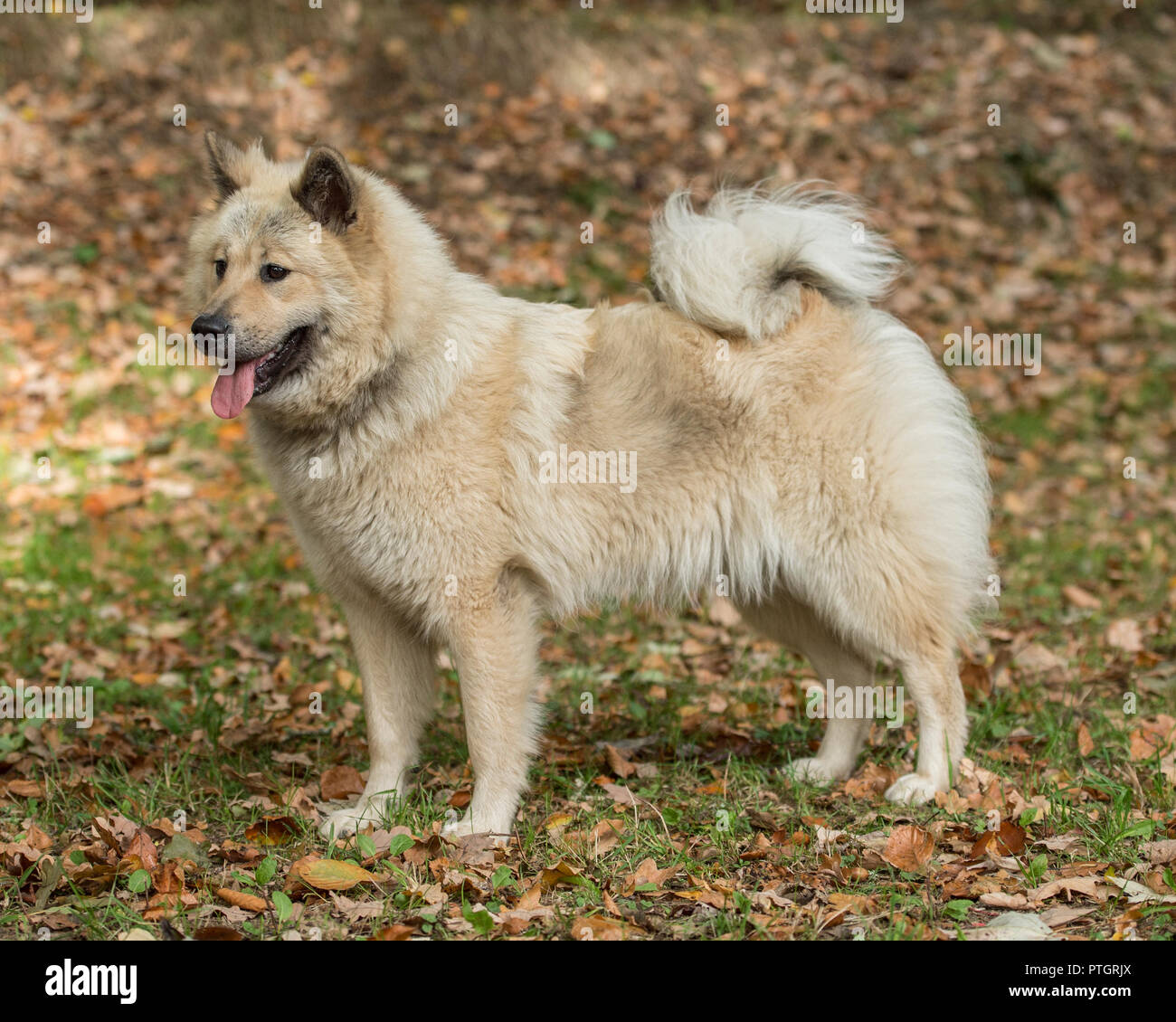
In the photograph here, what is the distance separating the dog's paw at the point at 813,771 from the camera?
13.4 feet

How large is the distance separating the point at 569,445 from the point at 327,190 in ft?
3.58

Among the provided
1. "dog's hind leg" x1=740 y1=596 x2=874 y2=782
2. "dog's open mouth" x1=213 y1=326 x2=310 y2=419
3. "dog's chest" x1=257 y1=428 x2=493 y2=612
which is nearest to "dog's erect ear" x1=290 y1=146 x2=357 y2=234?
"dog's open mouth" x1=213 y1=326 x2=310 y2=419

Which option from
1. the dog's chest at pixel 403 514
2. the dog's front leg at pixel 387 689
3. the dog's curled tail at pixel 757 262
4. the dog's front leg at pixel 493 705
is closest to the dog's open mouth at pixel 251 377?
the dog's chest at pixel 403 514

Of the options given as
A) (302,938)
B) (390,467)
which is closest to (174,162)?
(390,467)

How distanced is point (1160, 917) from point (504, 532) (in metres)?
2.11

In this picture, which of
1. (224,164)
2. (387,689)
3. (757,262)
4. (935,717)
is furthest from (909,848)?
(224,164)

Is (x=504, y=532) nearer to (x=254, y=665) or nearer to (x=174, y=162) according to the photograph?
(x=254, y=665)

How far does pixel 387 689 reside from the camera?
404cm

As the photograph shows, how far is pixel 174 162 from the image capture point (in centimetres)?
993

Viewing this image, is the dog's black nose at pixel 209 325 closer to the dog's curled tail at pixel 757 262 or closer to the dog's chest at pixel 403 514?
the dog's chest at pixel 403 514

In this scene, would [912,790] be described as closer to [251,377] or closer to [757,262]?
[757,262]

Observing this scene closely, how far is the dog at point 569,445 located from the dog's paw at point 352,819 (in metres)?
0.01

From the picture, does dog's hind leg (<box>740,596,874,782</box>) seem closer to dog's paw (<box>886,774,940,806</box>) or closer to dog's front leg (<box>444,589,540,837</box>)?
dog's paw (<box>886,774,940,806</box>)
